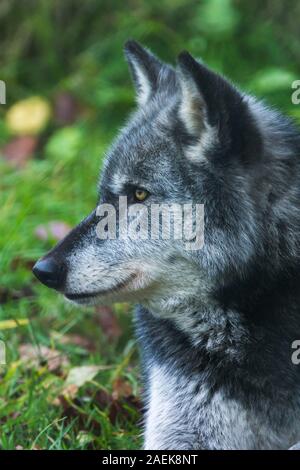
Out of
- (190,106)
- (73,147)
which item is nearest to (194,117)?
(190,106)

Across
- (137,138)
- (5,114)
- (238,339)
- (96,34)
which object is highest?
(96,34)

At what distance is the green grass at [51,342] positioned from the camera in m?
4.34

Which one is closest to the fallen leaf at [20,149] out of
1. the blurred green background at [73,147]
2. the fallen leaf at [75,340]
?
the blurred green background at [73,147]

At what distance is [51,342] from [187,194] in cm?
185

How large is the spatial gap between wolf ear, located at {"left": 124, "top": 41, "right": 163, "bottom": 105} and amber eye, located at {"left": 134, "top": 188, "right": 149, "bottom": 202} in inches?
28.3

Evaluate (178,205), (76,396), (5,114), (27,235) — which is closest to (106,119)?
(5,114)

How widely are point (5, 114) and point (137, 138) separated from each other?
569 cm

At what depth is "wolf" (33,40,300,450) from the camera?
3.54 metres

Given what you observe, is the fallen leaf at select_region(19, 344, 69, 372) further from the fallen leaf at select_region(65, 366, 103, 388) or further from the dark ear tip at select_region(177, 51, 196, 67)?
the dark ear tip at select_region(177, 51, 196, 67)

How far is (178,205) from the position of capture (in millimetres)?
3613

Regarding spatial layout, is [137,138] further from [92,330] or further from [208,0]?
[208,0]

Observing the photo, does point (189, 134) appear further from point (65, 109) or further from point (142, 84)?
point (65, 109)

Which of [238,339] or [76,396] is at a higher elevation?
[238,339]

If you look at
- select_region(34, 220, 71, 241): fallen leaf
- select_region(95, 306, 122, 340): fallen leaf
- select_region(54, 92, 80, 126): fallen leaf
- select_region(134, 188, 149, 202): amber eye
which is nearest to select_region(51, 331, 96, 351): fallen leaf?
select_region(95, 306, 122, 340): fallen leaf
